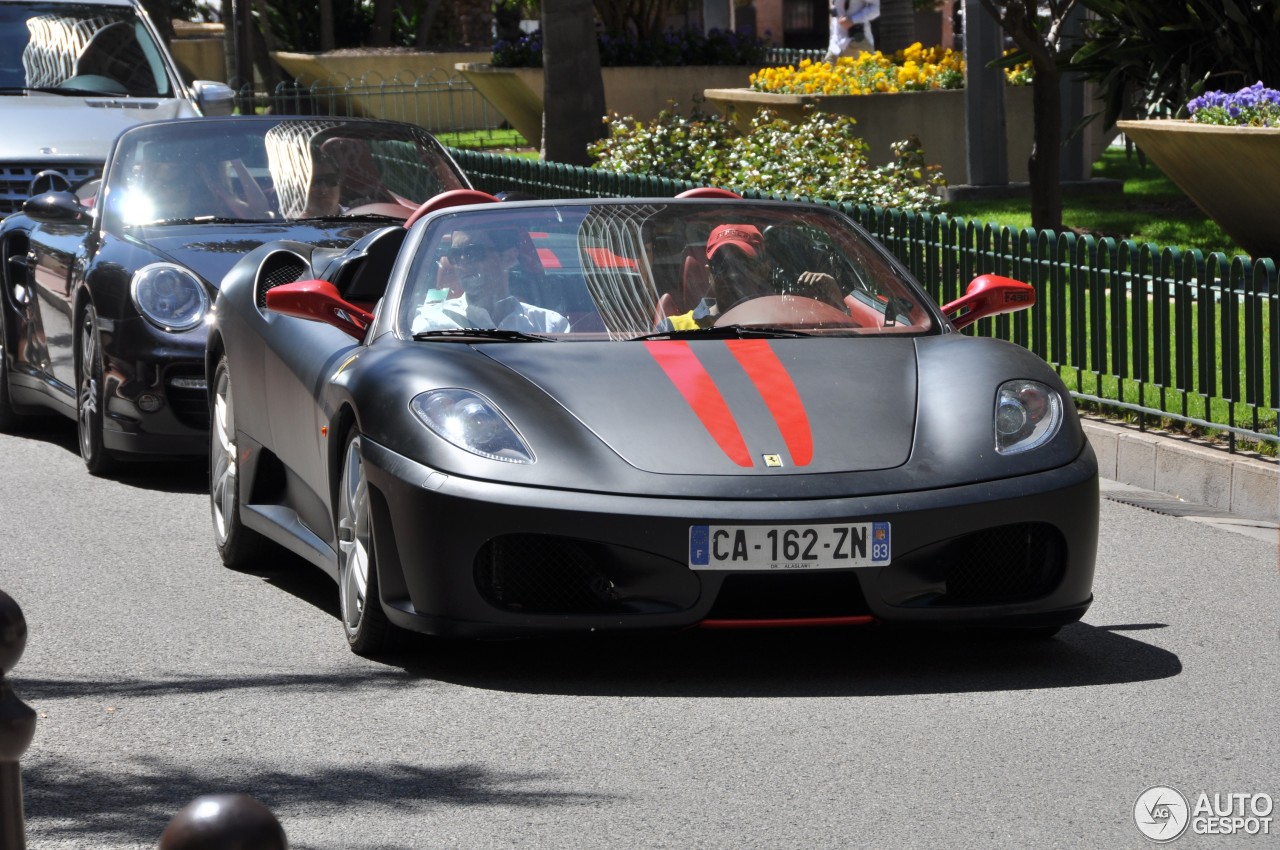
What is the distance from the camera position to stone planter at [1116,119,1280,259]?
45.5ft

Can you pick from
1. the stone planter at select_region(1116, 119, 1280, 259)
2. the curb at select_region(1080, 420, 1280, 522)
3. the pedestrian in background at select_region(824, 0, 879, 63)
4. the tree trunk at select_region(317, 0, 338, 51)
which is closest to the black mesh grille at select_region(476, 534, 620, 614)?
the curb at select_region(1080, 420, 1280, 522)

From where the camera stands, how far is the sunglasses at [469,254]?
6578 millimetres

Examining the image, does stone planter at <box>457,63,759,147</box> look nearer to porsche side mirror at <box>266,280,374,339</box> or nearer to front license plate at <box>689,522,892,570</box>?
porsche side mirror at <box>266,280,374,339</box>

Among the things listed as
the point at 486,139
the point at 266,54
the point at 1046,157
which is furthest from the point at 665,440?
the point at 266,54

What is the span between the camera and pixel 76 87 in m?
Answer: 15.2

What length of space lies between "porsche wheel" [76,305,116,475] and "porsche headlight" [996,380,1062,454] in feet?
15.6

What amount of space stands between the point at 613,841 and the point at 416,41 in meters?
41.4

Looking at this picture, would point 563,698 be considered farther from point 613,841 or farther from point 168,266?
point 168,266

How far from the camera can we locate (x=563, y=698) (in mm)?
5562

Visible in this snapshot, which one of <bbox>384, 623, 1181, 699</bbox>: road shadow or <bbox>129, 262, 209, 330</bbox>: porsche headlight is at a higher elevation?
<bbox>129, 262, 209, 330</bbox>: porsche headlight

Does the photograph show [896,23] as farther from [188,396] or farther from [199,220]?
[188,396]

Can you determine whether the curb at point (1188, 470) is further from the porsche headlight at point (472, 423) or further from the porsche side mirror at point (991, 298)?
the porsche headlight at point (472, 423)

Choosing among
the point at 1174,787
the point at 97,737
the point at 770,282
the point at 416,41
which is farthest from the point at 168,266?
the point at 416,41

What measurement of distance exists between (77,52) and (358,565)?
10.5 meters
